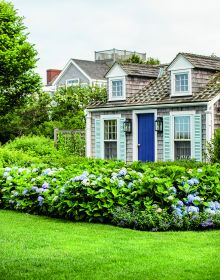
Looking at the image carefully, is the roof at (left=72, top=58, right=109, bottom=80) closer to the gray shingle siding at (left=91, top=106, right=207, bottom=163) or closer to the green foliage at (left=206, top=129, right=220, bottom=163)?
the gray shingle siding at (left=91, top=106, right=207, bottom=163)

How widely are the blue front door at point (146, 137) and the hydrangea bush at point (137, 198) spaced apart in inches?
530

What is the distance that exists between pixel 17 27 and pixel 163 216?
113 ft

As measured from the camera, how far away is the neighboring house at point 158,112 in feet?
78.7

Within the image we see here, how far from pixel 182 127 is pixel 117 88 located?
4399mm

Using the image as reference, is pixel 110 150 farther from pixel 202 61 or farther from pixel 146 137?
pixel 202 61

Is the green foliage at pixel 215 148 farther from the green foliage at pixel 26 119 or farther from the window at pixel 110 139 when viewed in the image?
the green foliage at pixel 26 119

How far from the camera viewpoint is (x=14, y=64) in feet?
133

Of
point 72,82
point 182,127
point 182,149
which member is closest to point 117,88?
point 182,127

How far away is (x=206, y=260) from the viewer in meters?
8.01

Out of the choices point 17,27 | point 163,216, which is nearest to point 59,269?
point 163,216

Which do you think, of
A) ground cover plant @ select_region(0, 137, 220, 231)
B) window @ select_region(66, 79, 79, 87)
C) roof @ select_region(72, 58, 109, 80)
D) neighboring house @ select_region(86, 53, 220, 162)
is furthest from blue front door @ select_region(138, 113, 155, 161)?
window @ select_region(66, 79, 79, 87)

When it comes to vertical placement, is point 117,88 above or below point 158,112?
above

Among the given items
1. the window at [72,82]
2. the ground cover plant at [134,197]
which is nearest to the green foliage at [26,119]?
the window at [72,82]

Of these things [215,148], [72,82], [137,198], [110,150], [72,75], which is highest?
[72,75]
